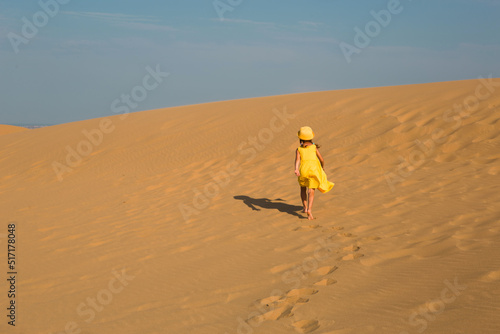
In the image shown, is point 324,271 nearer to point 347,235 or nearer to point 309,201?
point 347,235

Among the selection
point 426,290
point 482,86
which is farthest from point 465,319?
point 482,86

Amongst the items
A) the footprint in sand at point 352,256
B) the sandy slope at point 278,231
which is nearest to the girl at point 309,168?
the sandy slope at point 278,231

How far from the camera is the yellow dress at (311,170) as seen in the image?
683 centimetres

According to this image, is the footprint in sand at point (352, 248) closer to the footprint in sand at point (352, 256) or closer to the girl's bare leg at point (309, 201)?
the footprint in sand at point (352, 256)

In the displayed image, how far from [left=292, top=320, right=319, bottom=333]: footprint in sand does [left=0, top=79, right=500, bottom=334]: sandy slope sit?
2cm

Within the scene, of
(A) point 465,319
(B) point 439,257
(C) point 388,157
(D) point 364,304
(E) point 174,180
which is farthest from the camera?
(E) point 174,180

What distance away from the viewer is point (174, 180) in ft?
36.8

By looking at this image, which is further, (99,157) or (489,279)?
(99,157)

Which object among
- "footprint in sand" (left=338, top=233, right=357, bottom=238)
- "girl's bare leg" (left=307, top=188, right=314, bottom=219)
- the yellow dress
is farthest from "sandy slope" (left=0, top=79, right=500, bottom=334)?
the yellow dress

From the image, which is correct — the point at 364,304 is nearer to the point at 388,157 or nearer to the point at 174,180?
the point at 388,157

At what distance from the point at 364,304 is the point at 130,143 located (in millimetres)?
14078

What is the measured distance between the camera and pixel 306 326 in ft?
10.9

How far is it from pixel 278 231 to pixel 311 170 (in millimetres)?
1096

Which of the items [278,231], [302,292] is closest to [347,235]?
[278,231]
